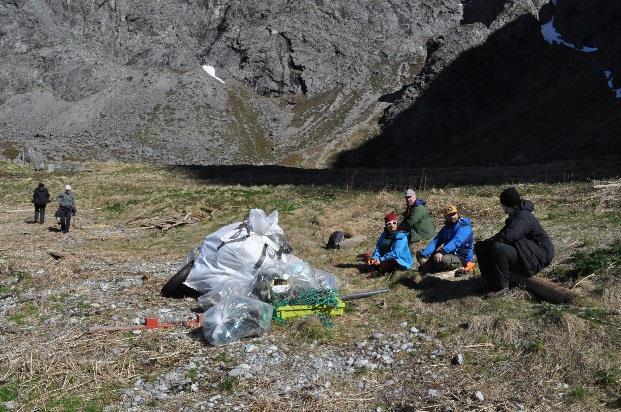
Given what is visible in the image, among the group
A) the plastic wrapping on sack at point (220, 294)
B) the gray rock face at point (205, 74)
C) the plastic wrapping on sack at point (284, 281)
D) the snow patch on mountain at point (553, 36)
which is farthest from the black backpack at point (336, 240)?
the snow patch on mountain at point (553, 36)

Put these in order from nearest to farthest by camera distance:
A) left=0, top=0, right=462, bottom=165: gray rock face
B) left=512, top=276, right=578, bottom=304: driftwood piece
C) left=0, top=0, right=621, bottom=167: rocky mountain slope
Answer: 1. left=512, top=276, right=578, bottom=304: driftwood piece
2. left=0, top=0, right=621, bottom=167: rocky mountain slope
3. left=0, top=0, right=462, bottom=165: gray rock face

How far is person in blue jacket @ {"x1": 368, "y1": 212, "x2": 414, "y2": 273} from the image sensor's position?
42.1ft

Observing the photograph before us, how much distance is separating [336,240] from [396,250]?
4.47 m

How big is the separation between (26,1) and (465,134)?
123 m

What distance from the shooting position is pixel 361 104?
5453 inches

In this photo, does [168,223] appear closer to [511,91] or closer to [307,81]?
[511,91]

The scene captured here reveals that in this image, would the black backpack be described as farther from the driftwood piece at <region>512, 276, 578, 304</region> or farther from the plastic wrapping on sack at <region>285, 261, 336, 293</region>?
the driftwood piece at <region>512, 276, 578, 304</region>

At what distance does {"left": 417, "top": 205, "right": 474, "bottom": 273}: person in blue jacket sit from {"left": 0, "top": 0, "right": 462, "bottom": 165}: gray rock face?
9315cm

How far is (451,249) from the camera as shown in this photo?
40.2 feet

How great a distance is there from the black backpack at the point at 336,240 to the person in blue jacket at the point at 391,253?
3.54 metres

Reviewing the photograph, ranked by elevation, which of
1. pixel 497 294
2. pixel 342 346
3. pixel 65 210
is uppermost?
pixel 497 294

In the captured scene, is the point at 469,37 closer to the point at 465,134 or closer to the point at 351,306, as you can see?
the point at 465,134

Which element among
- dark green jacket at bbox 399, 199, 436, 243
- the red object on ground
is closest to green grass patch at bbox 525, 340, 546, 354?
the red object on ground

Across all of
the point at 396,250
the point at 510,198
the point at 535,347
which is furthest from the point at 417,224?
the point at 535,347
